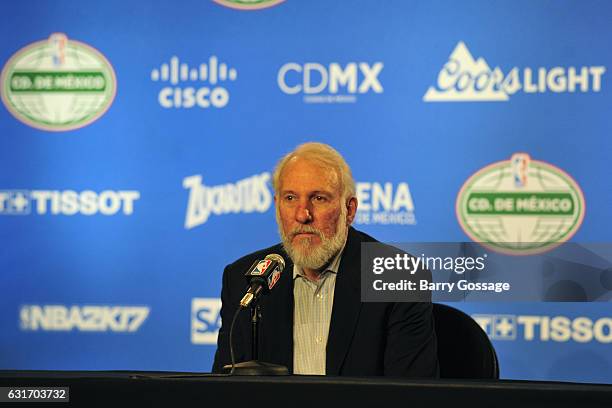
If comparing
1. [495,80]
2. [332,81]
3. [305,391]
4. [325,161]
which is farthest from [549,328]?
[305,391]

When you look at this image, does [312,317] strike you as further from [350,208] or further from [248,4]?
[248,4]

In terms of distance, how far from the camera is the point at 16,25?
4.10 metres

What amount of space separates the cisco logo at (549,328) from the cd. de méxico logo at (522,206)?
0.31 meters

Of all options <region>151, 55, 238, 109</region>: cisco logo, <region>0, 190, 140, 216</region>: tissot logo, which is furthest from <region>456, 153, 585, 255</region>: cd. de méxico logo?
<region>0, 190, 140, 216</region>: tissot logo

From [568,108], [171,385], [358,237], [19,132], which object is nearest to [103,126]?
[19,132]

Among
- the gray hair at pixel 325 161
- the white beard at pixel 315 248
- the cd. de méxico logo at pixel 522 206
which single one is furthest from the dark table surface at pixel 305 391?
the cd. de méxico logo at pixel 522 206

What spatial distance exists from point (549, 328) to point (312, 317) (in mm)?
1663

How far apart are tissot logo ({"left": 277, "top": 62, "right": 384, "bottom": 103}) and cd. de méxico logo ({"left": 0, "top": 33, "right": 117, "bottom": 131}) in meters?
0.89

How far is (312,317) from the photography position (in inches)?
96.2

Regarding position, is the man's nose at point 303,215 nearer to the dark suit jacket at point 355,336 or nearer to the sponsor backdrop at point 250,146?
the dark suit jacket at point 355,336

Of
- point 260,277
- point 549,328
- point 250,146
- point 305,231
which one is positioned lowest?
point 549,328

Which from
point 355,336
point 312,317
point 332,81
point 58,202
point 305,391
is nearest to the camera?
point 305,391

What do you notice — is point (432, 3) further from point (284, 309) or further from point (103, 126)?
point (284, 309)

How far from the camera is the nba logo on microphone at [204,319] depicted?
13.0 feet
